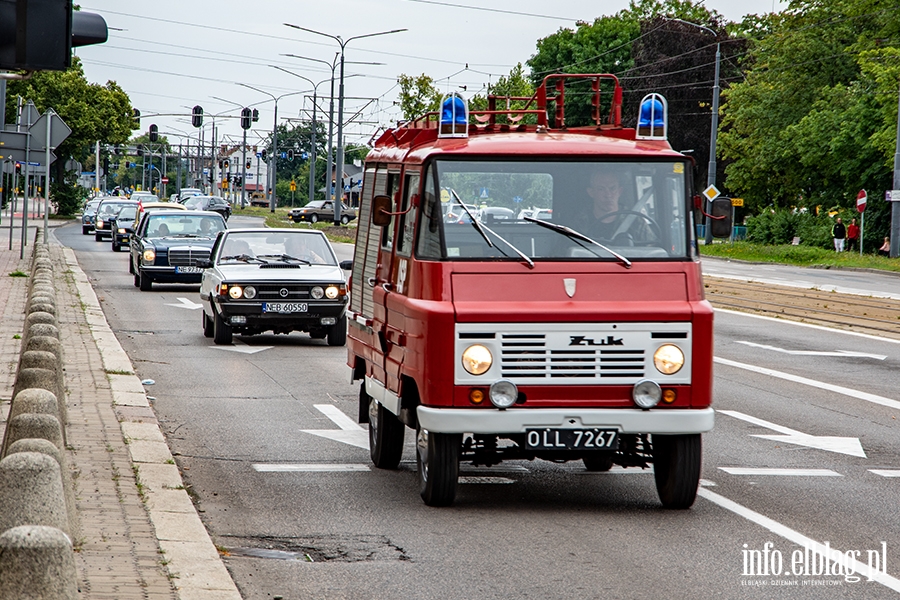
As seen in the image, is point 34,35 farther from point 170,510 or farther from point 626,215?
point 626,215

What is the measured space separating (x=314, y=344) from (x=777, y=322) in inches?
340

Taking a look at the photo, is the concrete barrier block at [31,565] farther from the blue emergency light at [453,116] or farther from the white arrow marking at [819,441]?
the white arrow marking at [819,441]

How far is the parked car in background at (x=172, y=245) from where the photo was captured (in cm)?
2761

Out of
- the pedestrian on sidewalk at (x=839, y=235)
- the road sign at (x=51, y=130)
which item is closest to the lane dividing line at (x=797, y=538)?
the road sign at (x=51, y=130)

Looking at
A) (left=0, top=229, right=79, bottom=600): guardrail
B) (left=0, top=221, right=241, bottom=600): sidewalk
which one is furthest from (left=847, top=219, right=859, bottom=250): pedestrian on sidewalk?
(left=0, top=229, right=79, bottom=600): guardrail

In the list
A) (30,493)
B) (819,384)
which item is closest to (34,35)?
(30,493)

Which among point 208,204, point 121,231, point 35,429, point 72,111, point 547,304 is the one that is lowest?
point 35,429

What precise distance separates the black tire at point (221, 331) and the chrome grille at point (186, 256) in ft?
32.6

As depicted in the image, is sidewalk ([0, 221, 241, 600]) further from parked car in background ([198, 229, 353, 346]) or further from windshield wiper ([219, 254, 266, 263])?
windshield wiper ([219, 254, 266, 263])

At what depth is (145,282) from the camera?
2784 cm

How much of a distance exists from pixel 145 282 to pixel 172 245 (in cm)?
92

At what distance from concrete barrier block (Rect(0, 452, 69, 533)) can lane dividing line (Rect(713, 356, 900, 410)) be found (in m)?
9.46

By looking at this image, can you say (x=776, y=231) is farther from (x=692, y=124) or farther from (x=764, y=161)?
(x=692, y=124)

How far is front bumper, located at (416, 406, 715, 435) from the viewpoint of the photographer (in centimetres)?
754
